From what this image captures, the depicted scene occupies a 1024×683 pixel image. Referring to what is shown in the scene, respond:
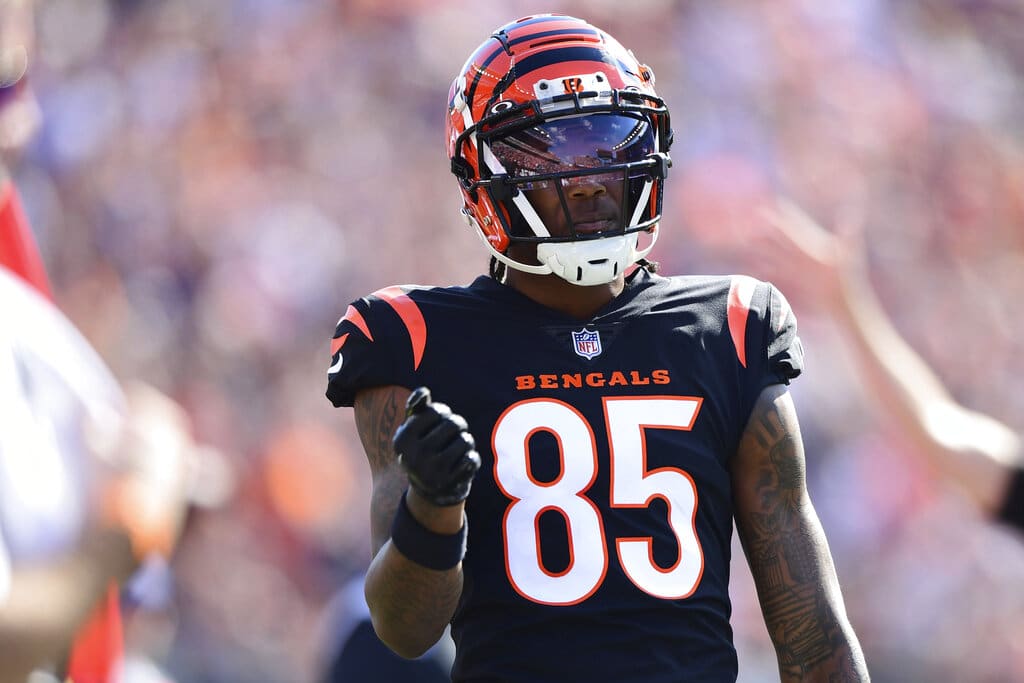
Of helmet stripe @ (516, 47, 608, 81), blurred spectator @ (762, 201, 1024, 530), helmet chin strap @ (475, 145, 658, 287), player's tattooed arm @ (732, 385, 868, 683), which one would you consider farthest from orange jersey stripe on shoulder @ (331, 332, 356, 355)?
blurred spectator @ (762, 201, 1024, 530)

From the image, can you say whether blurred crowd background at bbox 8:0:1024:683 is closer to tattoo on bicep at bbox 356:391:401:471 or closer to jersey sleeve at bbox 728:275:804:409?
jersey sleeve at bbox 728:275:804:409

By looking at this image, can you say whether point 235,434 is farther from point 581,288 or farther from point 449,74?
point 581,288

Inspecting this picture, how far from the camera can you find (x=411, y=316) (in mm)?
2342

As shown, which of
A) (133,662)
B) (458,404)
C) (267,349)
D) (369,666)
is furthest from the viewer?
(267,349)

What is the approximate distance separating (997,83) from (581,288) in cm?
530

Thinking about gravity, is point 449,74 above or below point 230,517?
above

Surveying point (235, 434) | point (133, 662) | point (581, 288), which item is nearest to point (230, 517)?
point (235, 434)

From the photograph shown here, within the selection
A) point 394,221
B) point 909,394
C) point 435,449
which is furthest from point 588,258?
point 394,221

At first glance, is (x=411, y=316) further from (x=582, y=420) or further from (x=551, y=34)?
(x=551, y=34)

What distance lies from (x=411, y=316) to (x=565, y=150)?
1.41 ft

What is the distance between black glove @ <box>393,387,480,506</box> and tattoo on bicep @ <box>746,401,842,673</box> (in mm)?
662

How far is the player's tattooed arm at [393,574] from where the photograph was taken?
6.68 feet

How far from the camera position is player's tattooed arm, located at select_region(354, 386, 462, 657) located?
6.68 feet

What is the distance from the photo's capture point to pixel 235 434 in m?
7.23
